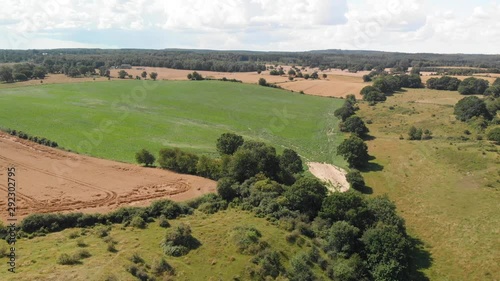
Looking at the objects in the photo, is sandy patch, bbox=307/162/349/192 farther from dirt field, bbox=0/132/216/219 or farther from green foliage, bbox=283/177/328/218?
dirt field, bbox=0/132/216/219

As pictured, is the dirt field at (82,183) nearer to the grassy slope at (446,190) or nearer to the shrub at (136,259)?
the shrub at (136,259)

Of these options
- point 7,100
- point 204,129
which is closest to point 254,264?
point 204,129

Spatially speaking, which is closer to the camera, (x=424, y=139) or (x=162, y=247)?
(x=162, y=247)

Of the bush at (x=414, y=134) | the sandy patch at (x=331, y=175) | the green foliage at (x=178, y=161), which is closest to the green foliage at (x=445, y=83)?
the bush at (x=414, y=134)

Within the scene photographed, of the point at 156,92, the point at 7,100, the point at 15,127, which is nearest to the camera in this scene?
the point at 15,127

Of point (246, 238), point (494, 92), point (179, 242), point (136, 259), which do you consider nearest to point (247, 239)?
point (246, 238)

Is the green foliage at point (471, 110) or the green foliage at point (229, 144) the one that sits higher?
the green foliage at point (471, 110)

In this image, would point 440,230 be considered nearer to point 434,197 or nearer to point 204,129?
point 434,197
